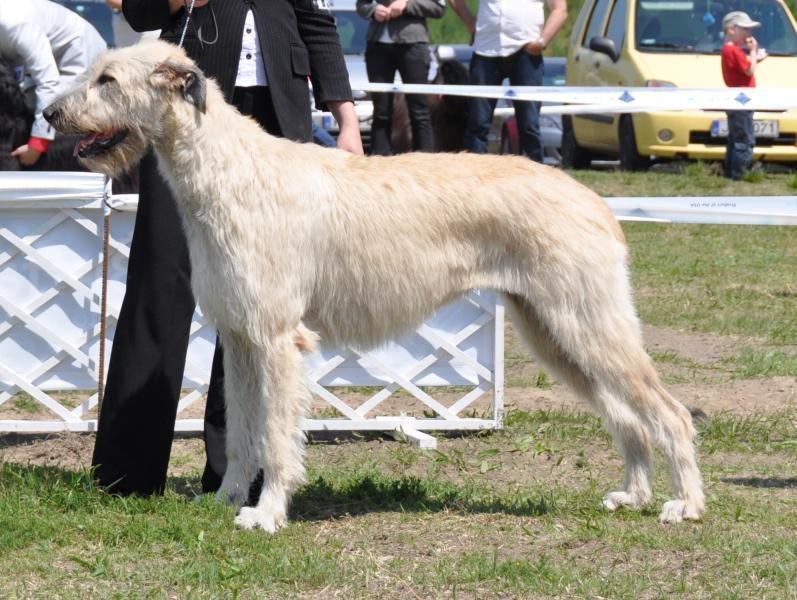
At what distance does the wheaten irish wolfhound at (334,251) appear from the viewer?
4.46m

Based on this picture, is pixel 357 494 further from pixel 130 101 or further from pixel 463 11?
pixel 463 11

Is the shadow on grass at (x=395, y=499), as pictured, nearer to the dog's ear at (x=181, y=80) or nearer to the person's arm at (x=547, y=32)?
the dog's ear at (x=181, y=80)

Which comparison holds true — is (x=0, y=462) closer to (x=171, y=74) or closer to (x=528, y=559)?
(x=171, y=74)

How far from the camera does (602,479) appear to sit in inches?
215

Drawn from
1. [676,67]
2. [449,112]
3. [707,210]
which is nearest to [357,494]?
[707,210]

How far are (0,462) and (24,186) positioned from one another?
4.02 feet

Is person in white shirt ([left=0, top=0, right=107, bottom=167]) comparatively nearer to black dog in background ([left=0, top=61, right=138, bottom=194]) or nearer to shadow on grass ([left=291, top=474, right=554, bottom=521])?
black dog in background ([left=0, top=61, right=138, bottom=194])

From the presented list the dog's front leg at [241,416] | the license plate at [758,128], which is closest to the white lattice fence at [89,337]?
the dog's front leg at [241,416]

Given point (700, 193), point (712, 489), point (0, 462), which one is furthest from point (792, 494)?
point (700, 193)

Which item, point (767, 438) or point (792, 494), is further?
point (767, 438)

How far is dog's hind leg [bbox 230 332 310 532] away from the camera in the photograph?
15.0 ft

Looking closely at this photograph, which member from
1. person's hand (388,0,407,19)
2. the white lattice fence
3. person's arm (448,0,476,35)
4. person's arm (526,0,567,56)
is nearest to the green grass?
the white lattice fence

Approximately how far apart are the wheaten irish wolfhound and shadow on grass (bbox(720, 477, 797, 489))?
581 mm

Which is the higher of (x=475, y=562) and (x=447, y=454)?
(x=475, y=562)
